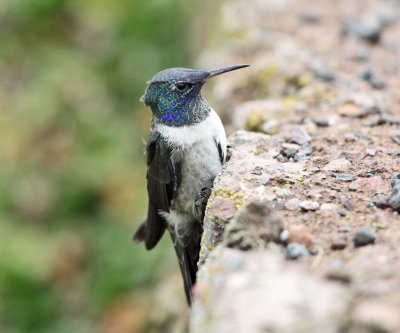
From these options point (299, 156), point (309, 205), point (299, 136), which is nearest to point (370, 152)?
point (299, 156)

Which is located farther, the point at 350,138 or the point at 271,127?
the point at 271,127

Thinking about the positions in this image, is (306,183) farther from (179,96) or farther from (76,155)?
(76,155)

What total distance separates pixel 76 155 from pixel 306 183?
560cm

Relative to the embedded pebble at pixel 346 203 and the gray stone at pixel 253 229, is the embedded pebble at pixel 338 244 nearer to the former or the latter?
the gray stone at pixel 253 229

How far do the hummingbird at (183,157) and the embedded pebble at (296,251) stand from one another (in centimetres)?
134

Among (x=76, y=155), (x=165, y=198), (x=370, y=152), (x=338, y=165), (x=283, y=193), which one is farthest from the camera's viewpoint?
(x=76, y=155)

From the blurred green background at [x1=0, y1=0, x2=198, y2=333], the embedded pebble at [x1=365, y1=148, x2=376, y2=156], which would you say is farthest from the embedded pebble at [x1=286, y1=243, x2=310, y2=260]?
the blurred green background at [x1=0, y1=0, x2=198, y2=333]

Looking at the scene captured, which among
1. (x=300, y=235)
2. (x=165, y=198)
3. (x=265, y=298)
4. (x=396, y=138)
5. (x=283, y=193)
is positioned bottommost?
(x=165, y=198)

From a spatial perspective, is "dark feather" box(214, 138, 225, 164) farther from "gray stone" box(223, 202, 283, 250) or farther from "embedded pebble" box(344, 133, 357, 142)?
"gray stone" box(223, 202, 283, 250)

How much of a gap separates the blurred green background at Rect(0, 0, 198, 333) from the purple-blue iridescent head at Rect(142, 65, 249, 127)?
221cm

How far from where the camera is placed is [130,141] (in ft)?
28.0

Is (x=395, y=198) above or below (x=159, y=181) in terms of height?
above

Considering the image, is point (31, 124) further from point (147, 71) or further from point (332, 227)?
point (332, 227)

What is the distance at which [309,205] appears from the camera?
2.95 metres
